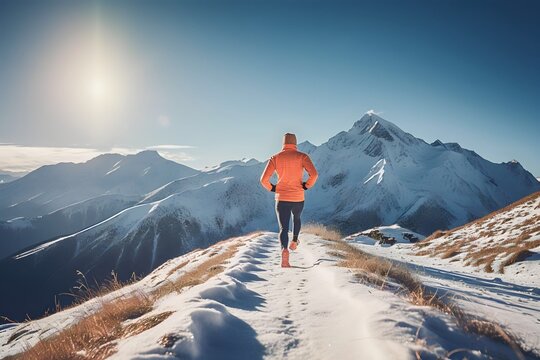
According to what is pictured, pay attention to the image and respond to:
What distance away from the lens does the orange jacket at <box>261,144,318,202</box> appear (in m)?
10.0

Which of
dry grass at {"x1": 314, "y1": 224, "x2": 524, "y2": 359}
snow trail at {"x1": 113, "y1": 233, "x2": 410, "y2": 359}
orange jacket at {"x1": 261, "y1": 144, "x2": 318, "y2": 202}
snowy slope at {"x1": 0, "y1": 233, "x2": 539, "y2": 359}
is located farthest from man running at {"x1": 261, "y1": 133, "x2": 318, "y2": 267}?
snowy slope at {"x1": 0, "y1": 233, "x2": 539, "y2": 359}

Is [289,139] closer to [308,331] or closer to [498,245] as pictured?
[308,331]

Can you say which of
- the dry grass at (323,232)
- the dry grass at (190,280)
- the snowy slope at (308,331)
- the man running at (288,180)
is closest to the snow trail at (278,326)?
the snowy slope at (308,331)

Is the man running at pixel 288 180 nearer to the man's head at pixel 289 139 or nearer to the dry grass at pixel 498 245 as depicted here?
the man's head at pixel 289 139

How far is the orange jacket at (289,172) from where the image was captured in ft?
32.8

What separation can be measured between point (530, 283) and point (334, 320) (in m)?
12.9

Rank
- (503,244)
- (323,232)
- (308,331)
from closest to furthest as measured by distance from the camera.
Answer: (308,331)
(503,244)
(323,232)

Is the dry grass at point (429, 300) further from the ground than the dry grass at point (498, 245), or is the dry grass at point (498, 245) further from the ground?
the dry grass at point (429, 300)

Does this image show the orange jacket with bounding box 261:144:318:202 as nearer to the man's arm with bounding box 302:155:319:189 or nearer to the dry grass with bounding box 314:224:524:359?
the man's arm with bounding box 302:155:319:189

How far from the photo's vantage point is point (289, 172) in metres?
10.0

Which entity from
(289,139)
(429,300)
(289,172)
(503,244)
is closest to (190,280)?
(289,172)

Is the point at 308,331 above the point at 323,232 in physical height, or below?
above

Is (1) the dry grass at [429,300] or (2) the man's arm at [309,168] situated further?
(2) the man's arm at [309,168]

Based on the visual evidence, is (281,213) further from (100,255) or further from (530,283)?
(100,255)
